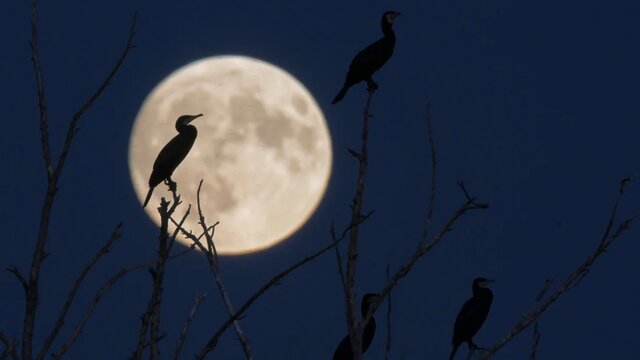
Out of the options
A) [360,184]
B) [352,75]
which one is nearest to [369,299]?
[352,75]

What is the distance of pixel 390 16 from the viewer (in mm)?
14789

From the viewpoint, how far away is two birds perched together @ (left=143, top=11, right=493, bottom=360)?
10.9 metres

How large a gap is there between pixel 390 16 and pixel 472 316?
193 inches

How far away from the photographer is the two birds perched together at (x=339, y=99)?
10.9 meters

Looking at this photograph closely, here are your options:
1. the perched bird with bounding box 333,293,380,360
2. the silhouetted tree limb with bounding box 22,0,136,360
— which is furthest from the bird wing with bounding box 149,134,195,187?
the silhouetted tree limb with bounding box 22,0,136,360

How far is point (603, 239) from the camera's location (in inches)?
170

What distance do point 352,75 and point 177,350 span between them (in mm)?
9940

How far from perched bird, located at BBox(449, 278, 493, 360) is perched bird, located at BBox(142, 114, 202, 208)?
352 centimetres

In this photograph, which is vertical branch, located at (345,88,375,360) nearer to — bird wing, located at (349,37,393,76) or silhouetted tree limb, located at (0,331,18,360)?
silhouetted tree limb, located at (0,331,18,360)

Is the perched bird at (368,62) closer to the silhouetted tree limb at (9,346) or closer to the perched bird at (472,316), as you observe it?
the perched bird at (472,316)

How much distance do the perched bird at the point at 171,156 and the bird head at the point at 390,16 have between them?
3788 millimetres

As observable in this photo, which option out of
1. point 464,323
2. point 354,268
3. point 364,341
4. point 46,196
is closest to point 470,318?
point 464,323

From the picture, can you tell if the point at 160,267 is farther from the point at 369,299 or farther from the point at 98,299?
the point at 369,299

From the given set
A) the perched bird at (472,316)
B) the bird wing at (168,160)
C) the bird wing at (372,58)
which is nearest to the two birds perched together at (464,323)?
the perched bird at (472,316)
